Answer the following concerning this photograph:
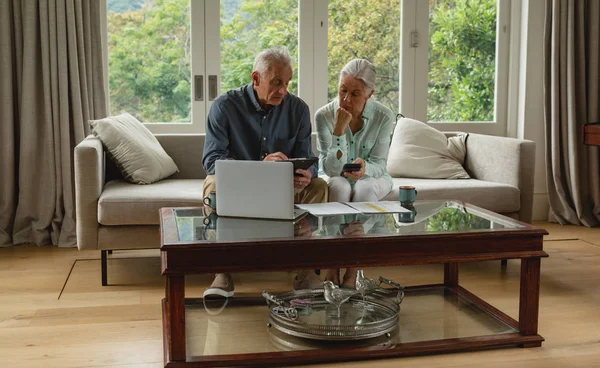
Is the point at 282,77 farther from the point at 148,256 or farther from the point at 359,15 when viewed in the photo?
the point at 359,15

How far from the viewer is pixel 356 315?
2.65m

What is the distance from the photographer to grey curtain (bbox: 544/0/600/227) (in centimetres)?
471

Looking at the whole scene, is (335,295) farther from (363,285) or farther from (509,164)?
(509,164)

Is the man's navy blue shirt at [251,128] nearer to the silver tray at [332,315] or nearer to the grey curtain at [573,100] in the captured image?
the silver tray at [332,315]

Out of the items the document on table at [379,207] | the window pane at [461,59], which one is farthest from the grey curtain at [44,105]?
the window pane at [461,59]

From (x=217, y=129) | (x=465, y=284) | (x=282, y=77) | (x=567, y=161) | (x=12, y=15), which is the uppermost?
(x=12, y=15)

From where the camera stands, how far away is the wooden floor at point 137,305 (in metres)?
2.43

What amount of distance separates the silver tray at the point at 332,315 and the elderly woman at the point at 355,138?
0.61 meters

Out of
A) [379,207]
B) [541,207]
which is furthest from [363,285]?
[541,207]

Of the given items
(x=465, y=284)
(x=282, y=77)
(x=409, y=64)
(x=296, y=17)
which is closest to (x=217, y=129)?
(x=282, y=77)

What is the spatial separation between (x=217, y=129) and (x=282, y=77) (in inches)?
15.7

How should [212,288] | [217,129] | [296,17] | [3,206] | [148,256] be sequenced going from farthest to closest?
[296,17] < [3,206] < [148,256] < [217,129] < [212,288]

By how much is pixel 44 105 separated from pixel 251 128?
1.48 meters

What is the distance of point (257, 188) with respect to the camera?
102 inches
